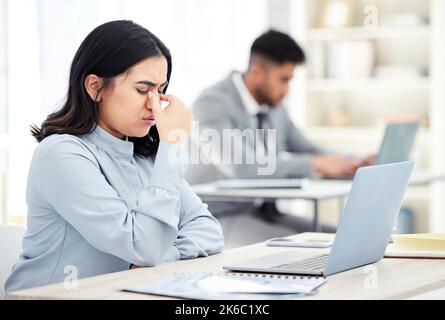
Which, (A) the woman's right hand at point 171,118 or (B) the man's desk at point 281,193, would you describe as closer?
(A) the woman's right hand at point 171,118

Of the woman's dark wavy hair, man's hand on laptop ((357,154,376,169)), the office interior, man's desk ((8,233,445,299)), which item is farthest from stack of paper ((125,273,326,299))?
the office interior

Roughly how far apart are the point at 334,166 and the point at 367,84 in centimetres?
204

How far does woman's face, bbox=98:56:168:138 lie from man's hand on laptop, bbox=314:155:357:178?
7.98 ft

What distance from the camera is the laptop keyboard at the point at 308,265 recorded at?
6.24 ft

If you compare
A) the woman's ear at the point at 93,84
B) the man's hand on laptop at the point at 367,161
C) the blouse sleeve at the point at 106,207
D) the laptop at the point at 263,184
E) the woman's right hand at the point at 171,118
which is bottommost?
the laptop at the point at 263,184

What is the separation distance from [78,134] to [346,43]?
4539 mm

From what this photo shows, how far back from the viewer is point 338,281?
178 centimetres

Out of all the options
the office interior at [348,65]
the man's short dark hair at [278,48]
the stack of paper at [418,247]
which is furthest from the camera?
the office interior at [348,65]

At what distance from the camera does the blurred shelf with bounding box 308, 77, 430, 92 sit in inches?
249

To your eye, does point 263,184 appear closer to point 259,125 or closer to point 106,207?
point 259,125

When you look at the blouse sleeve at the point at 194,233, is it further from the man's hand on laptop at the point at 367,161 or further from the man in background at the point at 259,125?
the man's hand on laptop at the point at 367,161

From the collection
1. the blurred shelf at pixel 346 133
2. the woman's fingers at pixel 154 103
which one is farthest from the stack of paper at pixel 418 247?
the blurred shelf at pixel 346 133

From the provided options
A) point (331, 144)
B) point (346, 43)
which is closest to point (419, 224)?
point (331, 144)

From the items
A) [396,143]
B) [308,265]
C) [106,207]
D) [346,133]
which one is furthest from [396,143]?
[106,207]
